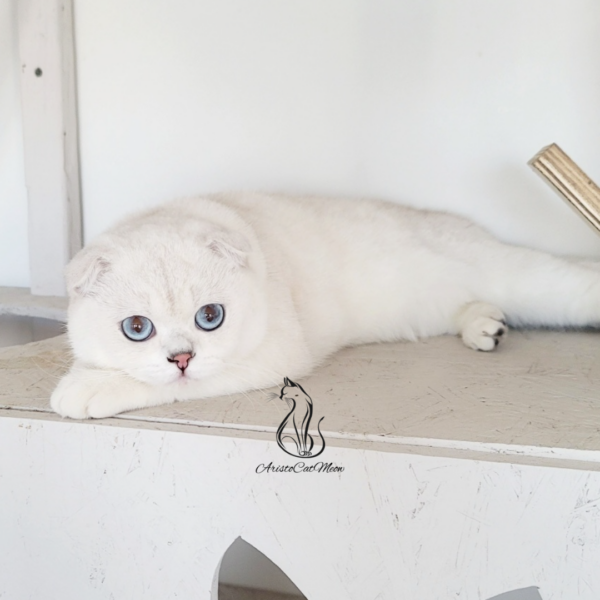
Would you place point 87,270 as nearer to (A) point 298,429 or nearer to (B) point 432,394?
(A) point 298,429

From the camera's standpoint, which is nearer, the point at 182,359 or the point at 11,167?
the point at 182,359

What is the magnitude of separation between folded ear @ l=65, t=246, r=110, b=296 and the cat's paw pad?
1.08 metres

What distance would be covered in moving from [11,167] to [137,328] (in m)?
1.58

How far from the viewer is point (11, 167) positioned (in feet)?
8.16

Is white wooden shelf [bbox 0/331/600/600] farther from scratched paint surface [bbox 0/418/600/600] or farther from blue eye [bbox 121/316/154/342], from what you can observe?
blue eye [bbox 121/316/154/342]

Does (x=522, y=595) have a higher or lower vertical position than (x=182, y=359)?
lower

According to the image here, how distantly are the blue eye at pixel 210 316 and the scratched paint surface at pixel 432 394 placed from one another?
0.18 metres

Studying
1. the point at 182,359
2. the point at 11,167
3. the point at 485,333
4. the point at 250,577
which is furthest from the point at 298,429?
the point at 11,167

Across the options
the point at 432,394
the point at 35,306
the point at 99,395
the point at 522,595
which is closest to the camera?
the point at 99,395

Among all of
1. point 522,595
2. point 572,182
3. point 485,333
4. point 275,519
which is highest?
point 572,182

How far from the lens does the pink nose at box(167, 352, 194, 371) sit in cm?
127

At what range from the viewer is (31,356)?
1.67 meters

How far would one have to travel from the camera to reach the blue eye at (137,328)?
1320 mm

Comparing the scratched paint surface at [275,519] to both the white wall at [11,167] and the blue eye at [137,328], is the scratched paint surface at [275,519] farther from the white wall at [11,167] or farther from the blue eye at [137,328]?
the white wall at [11,167]
